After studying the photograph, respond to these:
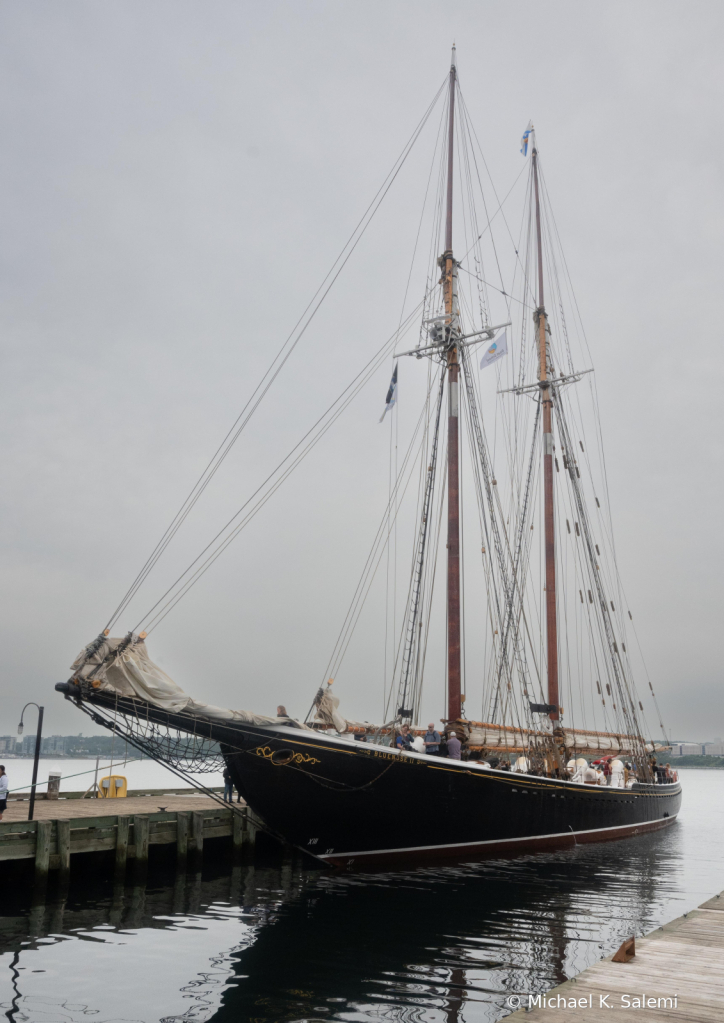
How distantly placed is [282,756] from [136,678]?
3518mm

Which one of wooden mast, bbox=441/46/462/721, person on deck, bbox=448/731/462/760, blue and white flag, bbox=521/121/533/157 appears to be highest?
blue and white flag, bbox=521/121/533/157

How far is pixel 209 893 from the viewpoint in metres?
15.8

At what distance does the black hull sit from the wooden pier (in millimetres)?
2314

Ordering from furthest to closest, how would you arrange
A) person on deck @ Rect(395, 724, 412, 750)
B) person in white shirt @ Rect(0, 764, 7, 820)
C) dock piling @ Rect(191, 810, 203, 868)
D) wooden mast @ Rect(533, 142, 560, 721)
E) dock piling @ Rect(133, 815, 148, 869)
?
wooden mast @ Rect(533, 142, 560, 721) → person on deck @ Rect(395, 724, 412, 750) → dock piling @ Rect(191, 810, 203, 868) → dock piling @ Rect(133, 815, 148, 869) → person in white shirt @ Rect(0, 764, 7, 820)

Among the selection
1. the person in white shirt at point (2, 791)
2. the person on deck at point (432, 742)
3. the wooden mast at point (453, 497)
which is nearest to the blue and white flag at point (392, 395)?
the wooden mast at point (453, 497)

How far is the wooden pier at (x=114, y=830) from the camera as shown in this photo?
48.8 feet

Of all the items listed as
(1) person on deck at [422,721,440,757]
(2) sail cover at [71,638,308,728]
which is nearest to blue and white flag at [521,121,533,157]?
(1) person on deck at [422,721,440,757]

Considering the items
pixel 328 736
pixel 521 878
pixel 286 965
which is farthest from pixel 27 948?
pixel 521 878

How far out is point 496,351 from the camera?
27188mm

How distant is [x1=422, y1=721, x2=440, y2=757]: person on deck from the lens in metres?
19.8

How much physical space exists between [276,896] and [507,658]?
14.0 m

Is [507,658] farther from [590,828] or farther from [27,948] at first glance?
[27,948]

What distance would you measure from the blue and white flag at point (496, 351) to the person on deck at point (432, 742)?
1309 centimetres

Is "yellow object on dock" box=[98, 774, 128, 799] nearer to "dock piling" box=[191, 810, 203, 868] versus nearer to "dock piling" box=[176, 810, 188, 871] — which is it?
"dock piling" box=[191, 810, 203, 868]
